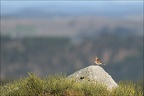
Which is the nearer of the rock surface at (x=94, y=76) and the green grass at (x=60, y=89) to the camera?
the green grass at (x=60, y=89)

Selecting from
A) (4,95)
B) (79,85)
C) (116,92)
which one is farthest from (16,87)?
(116,92)

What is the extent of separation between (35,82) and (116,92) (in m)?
3.09

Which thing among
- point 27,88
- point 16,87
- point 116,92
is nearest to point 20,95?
point 27,88

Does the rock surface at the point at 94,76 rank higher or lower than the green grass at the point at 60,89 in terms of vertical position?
higher

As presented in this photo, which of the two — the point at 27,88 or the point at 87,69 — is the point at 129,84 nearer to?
the point at 87,69

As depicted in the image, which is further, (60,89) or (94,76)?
(94,76)

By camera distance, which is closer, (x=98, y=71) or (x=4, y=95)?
(x=4, y=95)

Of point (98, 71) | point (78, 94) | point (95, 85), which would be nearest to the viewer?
point (78, 94)

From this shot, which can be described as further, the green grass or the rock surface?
the rock surface

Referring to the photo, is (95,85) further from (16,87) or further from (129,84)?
(16,87)

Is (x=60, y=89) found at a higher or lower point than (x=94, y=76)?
lower

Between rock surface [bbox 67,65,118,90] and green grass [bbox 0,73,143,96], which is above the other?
rock surface [bbox 67,65,118,90]

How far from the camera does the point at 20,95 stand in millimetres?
17078

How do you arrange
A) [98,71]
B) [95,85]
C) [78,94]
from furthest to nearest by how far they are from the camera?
[98,71], [95,85], [78,94]
